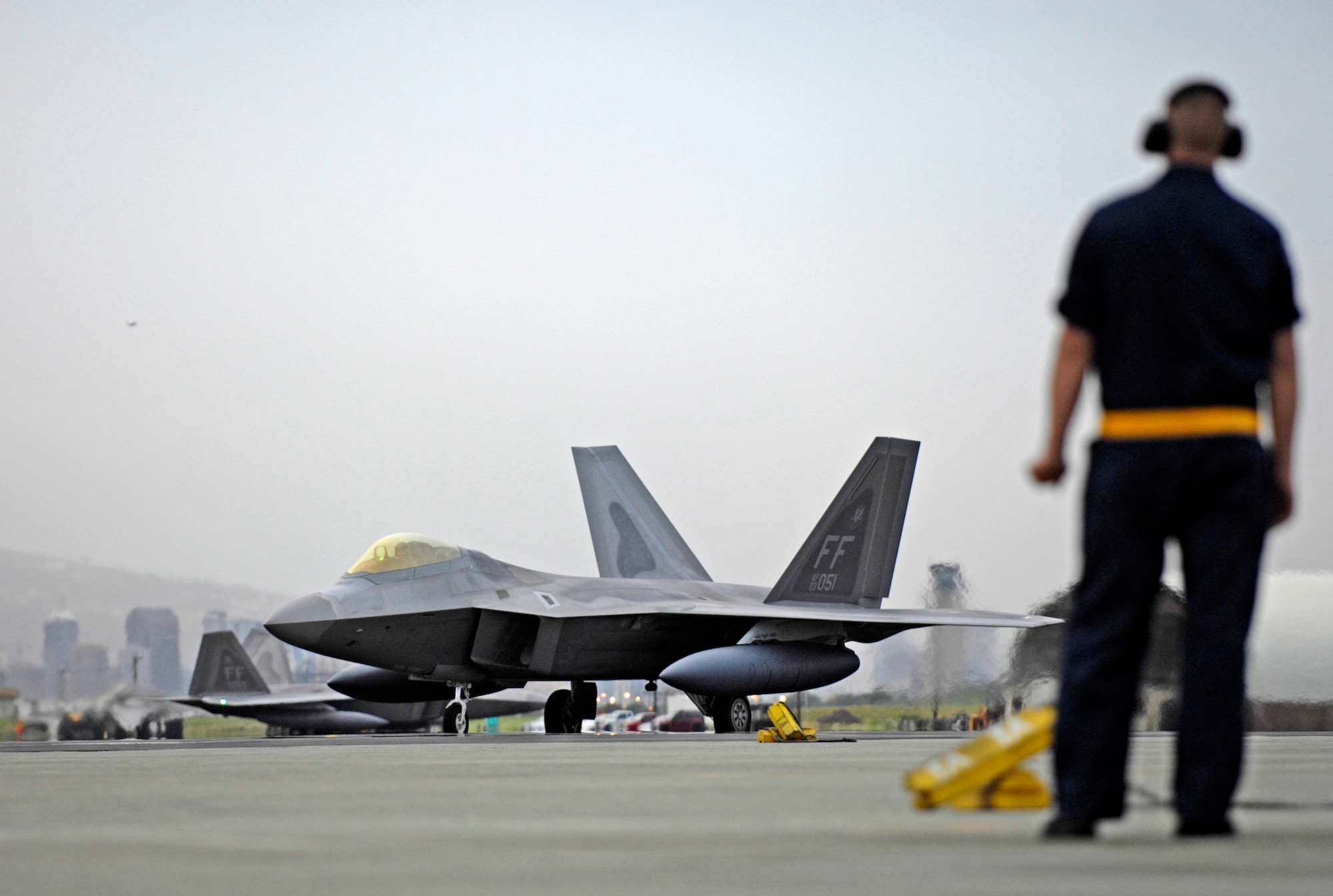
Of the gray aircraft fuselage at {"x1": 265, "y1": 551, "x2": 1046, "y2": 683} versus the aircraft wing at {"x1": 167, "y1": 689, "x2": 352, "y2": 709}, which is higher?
the gray aircraft fuselage at {"x1": 265, "y1": 551, "x2": 1046, "y2": 683}

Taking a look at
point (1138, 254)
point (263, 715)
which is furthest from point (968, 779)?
point (263, 715)

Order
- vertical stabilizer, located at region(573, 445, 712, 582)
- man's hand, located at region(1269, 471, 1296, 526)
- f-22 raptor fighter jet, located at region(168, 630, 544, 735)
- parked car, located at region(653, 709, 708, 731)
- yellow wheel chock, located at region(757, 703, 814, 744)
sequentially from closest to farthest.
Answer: man's hand, located at region(1269, 471, 1296, 526)
yellow wheel chock, located at region(757, 703, 814, 744)
vertical stabilizer, located at region(573, 445, 712, 582)
f-22 raptor fighter jet, located at region(168, 630, 544, 735)
parked car, located at region(653, 709, 708, 731)

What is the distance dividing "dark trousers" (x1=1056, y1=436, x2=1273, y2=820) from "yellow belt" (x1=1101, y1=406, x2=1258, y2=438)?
0.06 feet

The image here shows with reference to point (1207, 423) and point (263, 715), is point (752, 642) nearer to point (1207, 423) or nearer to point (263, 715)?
point (1207, 423)

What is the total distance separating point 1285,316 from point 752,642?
55.1 feet

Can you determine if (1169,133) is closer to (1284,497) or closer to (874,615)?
(1284,497)

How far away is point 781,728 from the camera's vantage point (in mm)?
12977

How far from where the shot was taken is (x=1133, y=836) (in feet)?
11.6

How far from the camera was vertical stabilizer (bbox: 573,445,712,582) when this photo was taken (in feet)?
84.9

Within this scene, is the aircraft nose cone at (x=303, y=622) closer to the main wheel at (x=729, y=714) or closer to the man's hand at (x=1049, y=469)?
the main wheel at (x=729, y=714)

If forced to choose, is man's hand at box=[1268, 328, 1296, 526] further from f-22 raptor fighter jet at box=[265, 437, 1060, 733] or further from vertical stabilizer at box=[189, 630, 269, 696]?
vertical stabilizer at box=[189, 630, 269, 696]

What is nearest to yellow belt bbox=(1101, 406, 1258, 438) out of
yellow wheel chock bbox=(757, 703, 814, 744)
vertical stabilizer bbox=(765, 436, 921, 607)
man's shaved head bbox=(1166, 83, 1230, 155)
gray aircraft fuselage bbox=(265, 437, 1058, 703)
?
man's shaved head bbox=(1166, 83, 1230, 155)

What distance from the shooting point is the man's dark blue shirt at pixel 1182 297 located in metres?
3.69

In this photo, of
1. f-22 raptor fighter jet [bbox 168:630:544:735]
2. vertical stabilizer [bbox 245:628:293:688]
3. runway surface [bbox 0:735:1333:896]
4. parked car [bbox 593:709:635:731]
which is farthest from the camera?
parked car [bbox 593:709:635:731]
